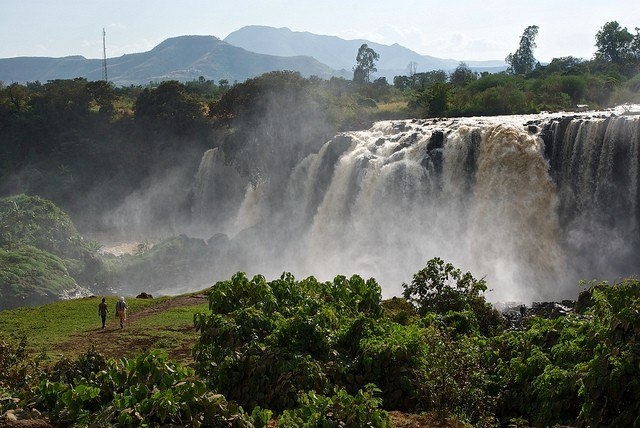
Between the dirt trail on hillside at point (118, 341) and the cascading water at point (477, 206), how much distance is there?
13081 millimetres

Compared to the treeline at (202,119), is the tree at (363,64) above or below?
above

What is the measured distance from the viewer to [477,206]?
106 feet

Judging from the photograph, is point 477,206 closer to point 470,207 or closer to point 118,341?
point 470,207

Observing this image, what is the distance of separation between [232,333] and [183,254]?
2953cm

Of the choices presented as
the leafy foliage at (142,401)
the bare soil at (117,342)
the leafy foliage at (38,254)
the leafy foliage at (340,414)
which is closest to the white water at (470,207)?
the leafy foliage at (38,254)

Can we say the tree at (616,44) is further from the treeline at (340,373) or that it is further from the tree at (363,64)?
the treeline at (340,373)

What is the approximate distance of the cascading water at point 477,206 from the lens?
28469 millimetres

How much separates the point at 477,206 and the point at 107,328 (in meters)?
17.9

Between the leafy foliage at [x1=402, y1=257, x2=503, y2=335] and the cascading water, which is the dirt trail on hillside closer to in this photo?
the leafy foliage at [x1=402, y1=257, x2=503, y2=335]

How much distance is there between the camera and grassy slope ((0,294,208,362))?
1997 centimetres

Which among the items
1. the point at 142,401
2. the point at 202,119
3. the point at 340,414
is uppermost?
the point at 202,119

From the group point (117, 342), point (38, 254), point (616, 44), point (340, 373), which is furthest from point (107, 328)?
point (616, 44)

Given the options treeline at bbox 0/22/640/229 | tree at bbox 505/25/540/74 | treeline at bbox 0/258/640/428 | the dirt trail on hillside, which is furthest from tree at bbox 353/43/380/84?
treeline at bbox 0/258/640/428

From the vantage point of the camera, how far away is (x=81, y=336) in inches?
866
